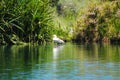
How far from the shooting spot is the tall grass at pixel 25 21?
54.2 m

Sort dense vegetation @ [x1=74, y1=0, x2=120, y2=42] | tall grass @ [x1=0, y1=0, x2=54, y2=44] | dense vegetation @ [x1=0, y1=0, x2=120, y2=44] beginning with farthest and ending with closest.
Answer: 1. dense vegetation @ [x1=74, y1=0, x2=120, y2=42]
2. dense vegetation @ [x1=0, y1=0, x2=120, y2=44]
3. tall grass @ [x1=0, y1=0, x2=54, y2=44]

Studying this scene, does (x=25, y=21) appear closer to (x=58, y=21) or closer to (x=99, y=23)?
(x=99, y=23)

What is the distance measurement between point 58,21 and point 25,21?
72.4 ft

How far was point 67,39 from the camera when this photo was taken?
7250 centimetres

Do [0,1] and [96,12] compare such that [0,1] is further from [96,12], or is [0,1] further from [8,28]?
[96,12]

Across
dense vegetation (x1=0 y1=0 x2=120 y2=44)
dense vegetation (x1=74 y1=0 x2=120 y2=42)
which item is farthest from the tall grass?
dense vegetation (x1=74 y1=0 x2=120 y2=42)

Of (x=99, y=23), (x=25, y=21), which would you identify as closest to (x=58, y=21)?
(x=99, y=23)

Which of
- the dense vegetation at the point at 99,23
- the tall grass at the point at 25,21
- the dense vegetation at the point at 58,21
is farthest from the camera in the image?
the dense vegetation at the point at 99,23

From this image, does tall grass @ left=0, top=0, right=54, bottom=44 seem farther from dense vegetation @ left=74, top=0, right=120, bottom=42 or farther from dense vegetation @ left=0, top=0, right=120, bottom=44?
dense vegetation @ left=74, top=0, right=120, bottom=42

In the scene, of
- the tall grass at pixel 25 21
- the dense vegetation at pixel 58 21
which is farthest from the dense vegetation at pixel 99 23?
the tall grass at pixel 25 21

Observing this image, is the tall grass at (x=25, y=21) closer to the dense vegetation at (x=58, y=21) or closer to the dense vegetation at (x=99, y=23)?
the dense vegetation at (x=58, y=21)

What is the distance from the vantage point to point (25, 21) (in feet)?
184

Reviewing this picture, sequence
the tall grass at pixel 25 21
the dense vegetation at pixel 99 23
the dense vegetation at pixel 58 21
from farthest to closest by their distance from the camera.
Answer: the dense vegetation at pixel 99 23 → the dense vegetation at pixel 58 21 → the tall grass at pixel 25 21

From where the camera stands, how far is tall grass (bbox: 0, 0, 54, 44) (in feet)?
178
